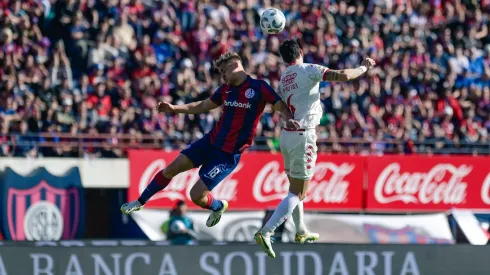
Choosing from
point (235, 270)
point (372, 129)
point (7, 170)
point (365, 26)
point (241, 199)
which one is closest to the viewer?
point (235, 270)

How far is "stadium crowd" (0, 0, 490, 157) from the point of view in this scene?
65.6 feet

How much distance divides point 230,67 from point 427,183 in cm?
1023

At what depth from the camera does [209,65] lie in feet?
72.0

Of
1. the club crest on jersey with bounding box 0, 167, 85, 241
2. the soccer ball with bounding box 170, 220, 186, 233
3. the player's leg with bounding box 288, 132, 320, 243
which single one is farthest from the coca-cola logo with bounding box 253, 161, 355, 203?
the player's leg with bounding box 288, 132, 320, 243

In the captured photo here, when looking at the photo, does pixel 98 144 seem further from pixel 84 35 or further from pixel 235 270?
pixel 235 270

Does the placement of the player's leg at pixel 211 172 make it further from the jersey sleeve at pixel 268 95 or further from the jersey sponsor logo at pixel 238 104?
the jersey sleeve at pixel 268 95

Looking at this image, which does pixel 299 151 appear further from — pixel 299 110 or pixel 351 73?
pixel 351 73

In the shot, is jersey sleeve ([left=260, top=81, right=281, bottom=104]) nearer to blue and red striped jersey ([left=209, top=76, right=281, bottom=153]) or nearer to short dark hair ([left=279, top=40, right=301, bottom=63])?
blue and red striped jersey ([left=209, top=76, right=281, bottom=153])

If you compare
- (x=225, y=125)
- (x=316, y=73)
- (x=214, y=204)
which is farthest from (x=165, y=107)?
(x=316, y=73)

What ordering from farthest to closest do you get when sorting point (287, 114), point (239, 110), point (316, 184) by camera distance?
point (316, 184) < point (239, 110) < point (287, 114)

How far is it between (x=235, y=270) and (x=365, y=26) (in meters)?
11.0

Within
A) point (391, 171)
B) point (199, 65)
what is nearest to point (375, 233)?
point (391, 171)

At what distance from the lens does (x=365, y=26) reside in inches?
973

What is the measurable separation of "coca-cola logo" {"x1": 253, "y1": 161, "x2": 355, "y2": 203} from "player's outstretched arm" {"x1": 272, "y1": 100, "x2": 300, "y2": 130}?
858 cm
